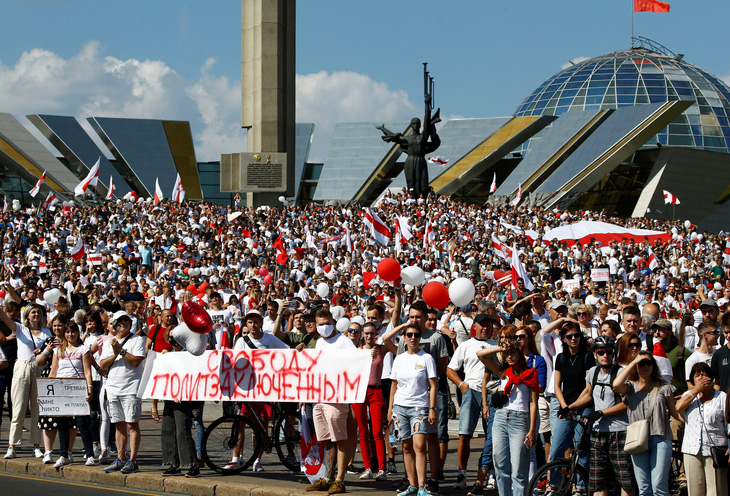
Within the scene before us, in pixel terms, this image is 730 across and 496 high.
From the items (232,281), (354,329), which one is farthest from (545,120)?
(354,329)

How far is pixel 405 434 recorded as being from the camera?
25.9 feet

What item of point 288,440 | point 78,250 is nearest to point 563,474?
point 288,440

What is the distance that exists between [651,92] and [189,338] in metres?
59.6

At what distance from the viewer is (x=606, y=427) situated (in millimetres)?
7293

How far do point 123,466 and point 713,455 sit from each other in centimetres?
544

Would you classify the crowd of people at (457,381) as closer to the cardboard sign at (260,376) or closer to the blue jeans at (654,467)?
the blue jeans at (654,467)

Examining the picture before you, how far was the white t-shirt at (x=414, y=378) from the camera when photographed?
310 inches

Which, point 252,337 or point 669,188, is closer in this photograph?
point 252,337

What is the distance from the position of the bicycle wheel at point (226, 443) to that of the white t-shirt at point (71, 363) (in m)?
1.80

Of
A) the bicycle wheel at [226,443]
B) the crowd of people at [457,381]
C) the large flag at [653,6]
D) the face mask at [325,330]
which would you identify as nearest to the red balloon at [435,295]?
the crowd of people at [457,381]

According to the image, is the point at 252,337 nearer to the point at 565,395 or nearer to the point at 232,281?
the point at 565,395

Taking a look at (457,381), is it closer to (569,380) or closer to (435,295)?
(569,380)

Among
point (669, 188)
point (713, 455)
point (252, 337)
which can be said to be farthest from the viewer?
point (669, 188)

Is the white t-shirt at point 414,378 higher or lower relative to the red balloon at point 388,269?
lower
